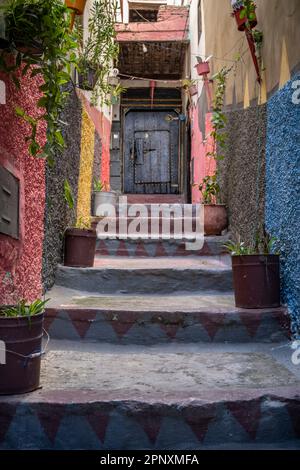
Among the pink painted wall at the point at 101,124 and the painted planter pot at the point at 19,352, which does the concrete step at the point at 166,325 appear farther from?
the pink painted wall at the point at 101,124

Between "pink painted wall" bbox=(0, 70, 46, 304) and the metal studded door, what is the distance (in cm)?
728

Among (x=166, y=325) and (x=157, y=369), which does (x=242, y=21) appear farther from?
(x=157, y=369)

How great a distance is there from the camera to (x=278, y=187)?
2865 millimetres

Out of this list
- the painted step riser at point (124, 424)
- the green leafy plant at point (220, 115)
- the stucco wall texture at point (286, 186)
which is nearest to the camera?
the painted step riser at point (124, 424)

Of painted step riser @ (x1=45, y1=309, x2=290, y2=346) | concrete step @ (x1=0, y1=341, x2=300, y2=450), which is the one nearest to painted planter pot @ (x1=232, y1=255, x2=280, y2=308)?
painted step riser @ (x1=45, y1=309, x2=290, y2=346)

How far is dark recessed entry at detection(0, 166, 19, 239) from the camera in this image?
85.9 inches

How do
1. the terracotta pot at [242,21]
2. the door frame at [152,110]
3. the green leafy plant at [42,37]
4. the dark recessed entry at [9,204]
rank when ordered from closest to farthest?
the green leafy plant at [42,37], the dark recessed entry at [9,204], the terracotta pot at [242,21], the door frame at [152,110]

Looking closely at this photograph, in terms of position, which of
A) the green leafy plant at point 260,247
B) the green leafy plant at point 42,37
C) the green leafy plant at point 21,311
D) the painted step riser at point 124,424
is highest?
the green leafy plant at point 42,37

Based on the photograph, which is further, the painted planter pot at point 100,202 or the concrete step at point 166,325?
the painted planter pot at point 100,202

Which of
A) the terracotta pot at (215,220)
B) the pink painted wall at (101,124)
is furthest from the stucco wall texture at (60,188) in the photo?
the terracotta pot at (215,220)

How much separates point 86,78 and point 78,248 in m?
1.61

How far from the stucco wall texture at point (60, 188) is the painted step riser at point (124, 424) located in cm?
127

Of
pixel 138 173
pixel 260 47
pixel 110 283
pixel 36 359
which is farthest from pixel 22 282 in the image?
pixel 138 173

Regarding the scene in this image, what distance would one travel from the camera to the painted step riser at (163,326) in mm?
2588
